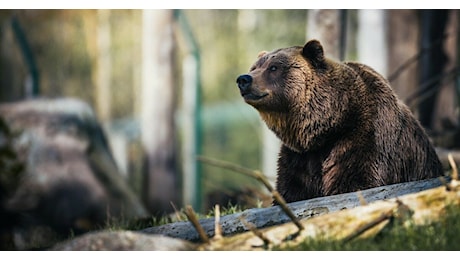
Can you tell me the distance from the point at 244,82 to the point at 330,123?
24.3 inches

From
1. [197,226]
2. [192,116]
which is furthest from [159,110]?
[197,226]

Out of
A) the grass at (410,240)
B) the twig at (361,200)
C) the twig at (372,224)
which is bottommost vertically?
the grass at (410,240)

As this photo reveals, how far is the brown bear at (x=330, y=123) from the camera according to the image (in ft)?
15.9

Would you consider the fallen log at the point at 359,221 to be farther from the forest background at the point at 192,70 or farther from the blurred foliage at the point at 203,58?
the blurred foliage at the point at 203,58

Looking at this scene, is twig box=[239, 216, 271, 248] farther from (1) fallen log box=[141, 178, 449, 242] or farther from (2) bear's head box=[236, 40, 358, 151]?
(2) bear's head box=[236, 40, 358, 151]

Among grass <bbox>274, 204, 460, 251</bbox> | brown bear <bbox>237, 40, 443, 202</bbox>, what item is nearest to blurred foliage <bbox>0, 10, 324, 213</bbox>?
brown bear <bbox>237, 40, 443, 202</bbox>

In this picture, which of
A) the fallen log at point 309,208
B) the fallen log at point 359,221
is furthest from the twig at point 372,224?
the fallen log at point 309,208

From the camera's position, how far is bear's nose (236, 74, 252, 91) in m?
4.80

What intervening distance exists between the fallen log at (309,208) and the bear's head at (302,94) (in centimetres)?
47

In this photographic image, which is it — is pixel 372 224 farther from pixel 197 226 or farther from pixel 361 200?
pixel 197 226

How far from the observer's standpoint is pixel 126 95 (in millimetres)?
16766

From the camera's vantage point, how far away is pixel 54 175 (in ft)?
26.4
